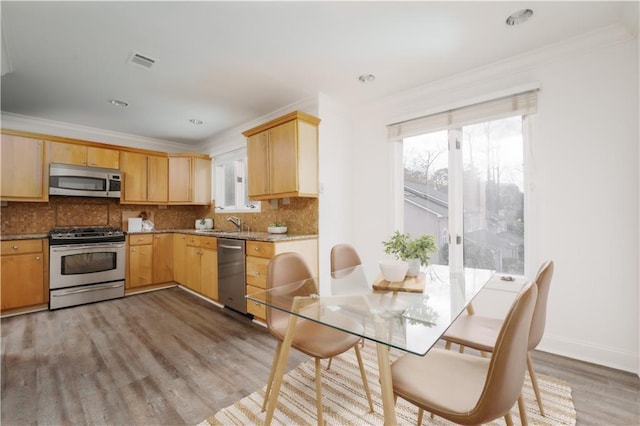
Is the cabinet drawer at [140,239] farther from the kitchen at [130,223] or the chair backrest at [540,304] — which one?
the chair backrest at [540,304]

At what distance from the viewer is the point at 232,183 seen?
483 cm

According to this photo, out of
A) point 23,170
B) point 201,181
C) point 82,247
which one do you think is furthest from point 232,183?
point 23,170

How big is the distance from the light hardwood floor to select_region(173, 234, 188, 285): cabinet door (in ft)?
3.46

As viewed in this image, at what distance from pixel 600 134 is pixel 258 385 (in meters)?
3.12

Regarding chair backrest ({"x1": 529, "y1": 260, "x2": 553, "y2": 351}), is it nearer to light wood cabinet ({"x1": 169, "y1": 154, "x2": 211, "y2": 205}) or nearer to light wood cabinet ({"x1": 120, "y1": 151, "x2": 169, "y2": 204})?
light wood cabinet ({"x1": 169, "y1": 154, "x2": 211, "y2": 205})

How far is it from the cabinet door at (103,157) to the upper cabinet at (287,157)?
2303mm

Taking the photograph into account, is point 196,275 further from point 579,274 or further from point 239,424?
point 579,274

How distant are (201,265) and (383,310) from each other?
10.4 feet

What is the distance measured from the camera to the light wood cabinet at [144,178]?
4371 millimetres

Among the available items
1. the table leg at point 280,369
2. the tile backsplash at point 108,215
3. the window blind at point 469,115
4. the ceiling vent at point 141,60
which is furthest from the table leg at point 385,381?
the ceiling vent at point 141,60

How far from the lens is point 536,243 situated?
245 centimetres

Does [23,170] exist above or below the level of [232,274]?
above

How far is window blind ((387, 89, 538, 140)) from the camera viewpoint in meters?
2.46

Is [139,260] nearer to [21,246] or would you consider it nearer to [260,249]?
[21,246]
